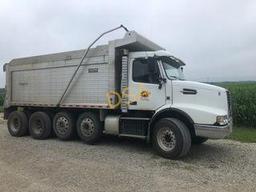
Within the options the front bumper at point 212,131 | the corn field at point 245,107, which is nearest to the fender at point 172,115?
the front bumper at point 212,131

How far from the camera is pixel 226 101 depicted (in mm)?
8852

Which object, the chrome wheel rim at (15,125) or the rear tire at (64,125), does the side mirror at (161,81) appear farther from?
the chrome wheel rim at (15,125)

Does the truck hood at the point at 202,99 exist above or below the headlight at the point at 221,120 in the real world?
above

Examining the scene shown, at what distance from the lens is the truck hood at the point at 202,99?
8.68m

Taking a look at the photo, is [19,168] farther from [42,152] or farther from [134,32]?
[134,32]

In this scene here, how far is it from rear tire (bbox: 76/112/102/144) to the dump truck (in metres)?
0.03

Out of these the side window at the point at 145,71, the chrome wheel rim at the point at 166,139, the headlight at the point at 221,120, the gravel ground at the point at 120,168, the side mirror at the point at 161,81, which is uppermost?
the side window at the point at 145,71

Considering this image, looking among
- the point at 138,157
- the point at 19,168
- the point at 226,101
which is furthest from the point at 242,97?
the point at 19,168

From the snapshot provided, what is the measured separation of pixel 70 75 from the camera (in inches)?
448

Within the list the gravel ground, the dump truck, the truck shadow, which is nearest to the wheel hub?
the dump truck

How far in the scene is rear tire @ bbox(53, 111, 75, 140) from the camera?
37.2 ft

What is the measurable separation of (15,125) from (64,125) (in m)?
2.80

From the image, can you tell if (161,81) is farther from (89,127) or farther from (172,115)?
(89,127)

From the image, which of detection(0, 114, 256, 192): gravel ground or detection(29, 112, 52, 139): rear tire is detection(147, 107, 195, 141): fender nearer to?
detection(0, 114, 256, 192): gravel ground
